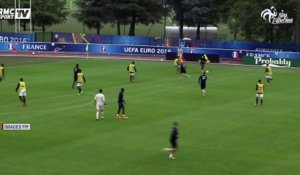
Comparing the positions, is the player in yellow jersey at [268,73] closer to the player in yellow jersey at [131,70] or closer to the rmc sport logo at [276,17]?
the player in yellow jersey at [131,70]

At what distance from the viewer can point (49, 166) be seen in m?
23.6

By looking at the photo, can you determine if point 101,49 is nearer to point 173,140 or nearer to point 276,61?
point 276,61

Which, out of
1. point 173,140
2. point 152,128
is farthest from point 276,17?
point 173,140

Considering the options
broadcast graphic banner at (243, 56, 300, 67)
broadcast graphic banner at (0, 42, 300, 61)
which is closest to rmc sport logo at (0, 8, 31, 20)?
broadcast graphic banner at (0, 42, 300, 61)

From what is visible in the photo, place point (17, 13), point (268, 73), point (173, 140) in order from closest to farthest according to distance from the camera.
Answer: point (173, 140) < point (268, 73) < point (17, 13)

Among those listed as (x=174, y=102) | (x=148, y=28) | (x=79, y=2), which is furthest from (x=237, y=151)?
(x=148, y=28)

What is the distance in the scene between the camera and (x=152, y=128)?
31.5 meters

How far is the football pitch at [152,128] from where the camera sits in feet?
78.9

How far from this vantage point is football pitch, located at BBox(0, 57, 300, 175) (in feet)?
78.9

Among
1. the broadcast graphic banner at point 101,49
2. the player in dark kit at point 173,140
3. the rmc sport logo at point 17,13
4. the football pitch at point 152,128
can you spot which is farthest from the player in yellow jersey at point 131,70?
the rmc sport logo at point 17,13

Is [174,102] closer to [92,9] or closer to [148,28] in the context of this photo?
[92,9]

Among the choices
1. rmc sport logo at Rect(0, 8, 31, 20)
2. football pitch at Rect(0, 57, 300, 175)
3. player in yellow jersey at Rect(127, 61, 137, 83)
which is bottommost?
football pitch at Rect(0, 57, 300, 175)

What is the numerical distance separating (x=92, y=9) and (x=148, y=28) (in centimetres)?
3159

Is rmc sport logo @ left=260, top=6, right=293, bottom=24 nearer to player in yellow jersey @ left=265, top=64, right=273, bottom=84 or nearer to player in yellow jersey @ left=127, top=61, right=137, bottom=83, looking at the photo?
player in yellow jersey @ left=265, top=64, right=273, bottom=84
